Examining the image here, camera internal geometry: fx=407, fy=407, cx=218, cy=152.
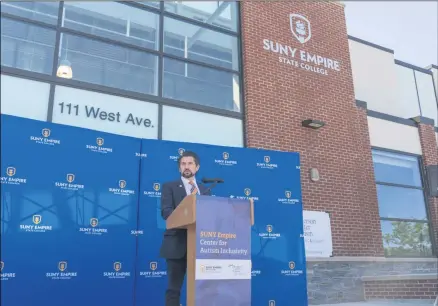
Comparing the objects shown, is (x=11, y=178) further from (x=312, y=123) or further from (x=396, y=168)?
(x=396, y=168)

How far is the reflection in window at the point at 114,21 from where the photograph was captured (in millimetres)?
7199

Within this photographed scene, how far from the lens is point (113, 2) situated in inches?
303

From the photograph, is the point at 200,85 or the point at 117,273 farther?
the point at 200,85

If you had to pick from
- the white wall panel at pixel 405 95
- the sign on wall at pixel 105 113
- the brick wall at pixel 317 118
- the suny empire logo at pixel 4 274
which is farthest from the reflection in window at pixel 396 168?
the suny empire logo at pixel 4 274

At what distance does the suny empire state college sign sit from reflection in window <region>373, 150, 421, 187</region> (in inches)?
92.3

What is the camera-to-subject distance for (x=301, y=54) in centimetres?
917

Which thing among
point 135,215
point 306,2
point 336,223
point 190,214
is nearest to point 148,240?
point 135,215

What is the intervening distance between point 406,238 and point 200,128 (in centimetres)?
549

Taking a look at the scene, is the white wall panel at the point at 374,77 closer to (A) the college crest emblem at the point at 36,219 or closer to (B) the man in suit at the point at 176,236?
(B) the man in suit at the point at 176,236

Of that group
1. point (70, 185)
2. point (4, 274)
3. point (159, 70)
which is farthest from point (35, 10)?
point (4, 274)

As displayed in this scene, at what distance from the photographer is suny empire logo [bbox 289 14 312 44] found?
30.5 ft

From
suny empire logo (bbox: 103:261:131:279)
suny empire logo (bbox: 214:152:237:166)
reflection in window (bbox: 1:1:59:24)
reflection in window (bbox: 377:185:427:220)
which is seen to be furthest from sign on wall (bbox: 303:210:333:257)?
reflection in window (bbox: 1:1:59:24)

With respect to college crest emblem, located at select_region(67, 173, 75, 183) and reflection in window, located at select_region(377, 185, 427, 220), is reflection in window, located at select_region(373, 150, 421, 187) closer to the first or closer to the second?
reflection in window, located at select_region(377, 185, 427, 220)

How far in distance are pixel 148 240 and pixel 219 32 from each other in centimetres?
484
